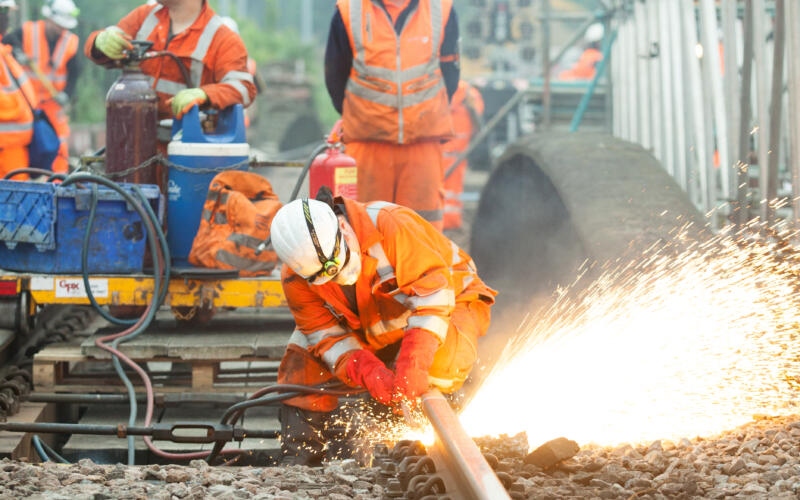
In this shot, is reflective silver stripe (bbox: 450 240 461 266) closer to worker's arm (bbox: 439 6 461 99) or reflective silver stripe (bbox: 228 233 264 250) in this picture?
reflective silver stripe (bbox: 228 233 264 250)

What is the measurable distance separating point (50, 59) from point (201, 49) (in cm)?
566

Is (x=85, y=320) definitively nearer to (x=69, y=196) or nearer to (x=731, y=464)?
(x=69, y=196)

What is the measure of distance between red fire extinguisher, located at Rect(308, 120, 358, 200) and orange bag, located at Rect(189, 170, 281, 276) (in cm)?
40

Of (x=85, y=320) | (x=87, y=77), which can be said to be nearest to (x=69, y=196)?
(x=85, y=320)

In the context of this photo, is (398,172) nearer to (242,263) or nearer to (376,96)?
(376,96)

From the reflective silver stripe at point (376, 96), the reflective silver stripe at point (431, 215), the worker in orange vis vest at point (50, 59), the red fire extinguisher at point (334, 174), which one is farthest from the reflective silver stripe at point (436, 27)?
the worker in orange vis vest at point (50, 59)

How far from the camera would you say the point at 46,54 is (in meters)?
11.4

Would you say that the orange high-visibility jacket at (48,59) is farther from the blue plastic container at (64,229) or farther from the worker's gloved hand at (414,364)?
the worker's gloved hand at (414,364)

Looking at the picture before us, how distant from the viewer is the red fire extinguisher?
6133 millimetres

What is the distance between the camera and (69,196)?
5.72m

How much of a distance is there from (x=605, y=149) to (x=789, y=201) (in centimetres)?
143

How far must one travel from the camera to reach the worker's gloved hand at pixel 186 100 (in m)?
5.97

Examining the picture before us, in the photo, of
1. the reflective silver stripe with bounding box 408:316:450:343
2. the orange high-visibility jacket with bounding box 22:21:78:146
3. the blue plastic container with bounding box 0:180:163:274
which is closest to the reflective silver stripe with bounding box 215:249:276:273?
the blue plastic container with bounding box 0:180:163:274

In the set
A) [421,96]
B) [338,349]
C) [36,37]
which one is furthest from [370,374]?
[36,37]
